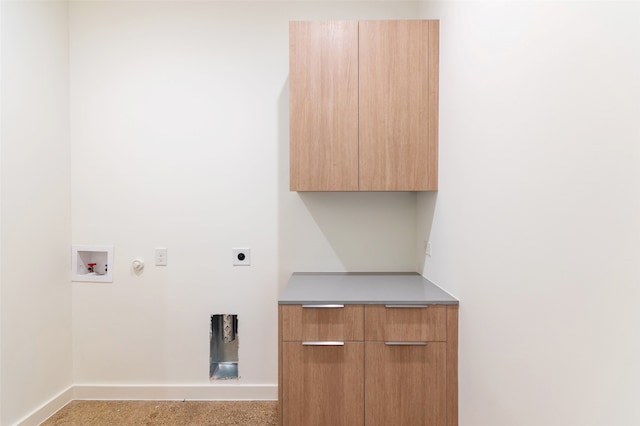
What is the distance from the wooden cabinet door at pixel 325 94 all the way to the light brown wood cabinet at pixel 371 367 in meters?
0.84

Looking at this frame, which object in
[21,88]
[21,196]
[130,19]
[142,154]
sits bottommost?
[21,196]

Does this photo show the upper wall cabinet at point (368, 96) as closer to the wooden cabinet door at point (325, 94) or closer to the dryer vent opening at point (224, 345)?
the wooden cabinet door at point (325, 94)

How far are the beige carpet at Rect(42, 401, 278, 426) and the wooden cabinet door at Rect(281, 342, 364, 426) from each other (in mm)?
573

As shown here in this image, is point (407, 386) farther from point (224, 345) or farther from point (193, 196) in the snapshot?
point (193, 196)

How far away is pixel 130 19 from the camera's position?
2461mm

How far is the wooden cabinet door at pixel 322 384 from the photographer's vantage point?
1779 mm

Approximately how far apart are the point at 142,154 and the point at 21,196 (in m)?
0.70

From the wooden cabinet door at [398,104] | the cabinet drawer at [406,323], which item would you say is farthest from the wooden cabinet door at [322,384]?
the wooden cabinet door at [398,104]

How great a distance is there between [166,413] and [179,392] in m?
0.17

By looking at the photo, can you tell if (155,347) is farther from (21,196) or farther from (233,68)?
(233,68)

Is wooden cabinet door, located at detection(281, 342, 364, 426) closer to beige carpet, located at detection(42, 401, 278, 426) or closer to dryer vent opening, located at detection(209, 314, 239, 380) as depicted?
beige carpet, located at detection(42, 401, 278, 426)

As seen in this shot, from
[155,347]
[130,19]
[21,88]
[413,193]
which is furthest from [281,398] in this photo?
[130,19]

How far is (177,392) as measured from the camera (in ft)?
8.16

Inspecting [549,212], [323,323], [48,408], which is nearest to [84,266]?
[48,408]
